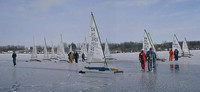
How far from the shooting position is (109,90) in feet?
22.6

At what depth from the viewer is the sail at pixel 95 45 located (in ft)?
40.5

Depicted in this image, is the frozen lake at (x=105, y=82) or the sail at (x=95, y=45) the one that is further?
the sail at (x=95, y=45)

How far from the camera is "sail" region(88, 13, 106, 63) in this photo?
12.4 metres

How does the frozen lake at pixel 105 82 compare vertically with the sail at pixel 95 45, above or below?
below

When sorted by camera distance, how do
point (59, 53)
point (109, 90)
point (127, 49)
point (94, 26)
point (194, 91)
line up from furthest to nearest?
point (127, 49) < point (59, 53) < point (94, 26) < point (109, 90) < point (194, 91)

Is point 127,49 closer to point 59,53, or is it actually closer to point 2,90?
point 59,53

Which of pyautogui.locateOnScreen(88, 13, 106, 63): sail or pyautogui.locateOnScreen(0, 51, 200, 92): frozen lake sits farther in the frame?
pyautogui.locateOnScreen(88, 13, 106, 63): sail

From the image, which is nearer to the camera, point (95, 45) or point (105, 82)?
point (105, 82)

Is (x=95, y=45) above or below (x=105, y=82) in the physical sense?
above

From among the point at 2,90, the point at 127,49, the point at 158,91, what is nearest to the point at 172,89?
the point at 158,91

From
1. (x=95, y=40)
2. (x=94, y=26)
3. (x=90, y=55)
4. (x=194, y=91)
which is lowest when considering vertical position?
(x=194, y=91)

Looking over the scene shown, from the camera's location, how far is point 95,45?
12.5 metres

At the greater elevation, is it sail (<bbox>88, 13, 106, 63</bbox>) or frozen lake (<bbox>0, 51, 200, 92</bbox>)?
sail (<bbox>88, 13, 106, 63</bbox>)

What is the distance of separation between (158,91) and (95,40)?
21.4 feet
